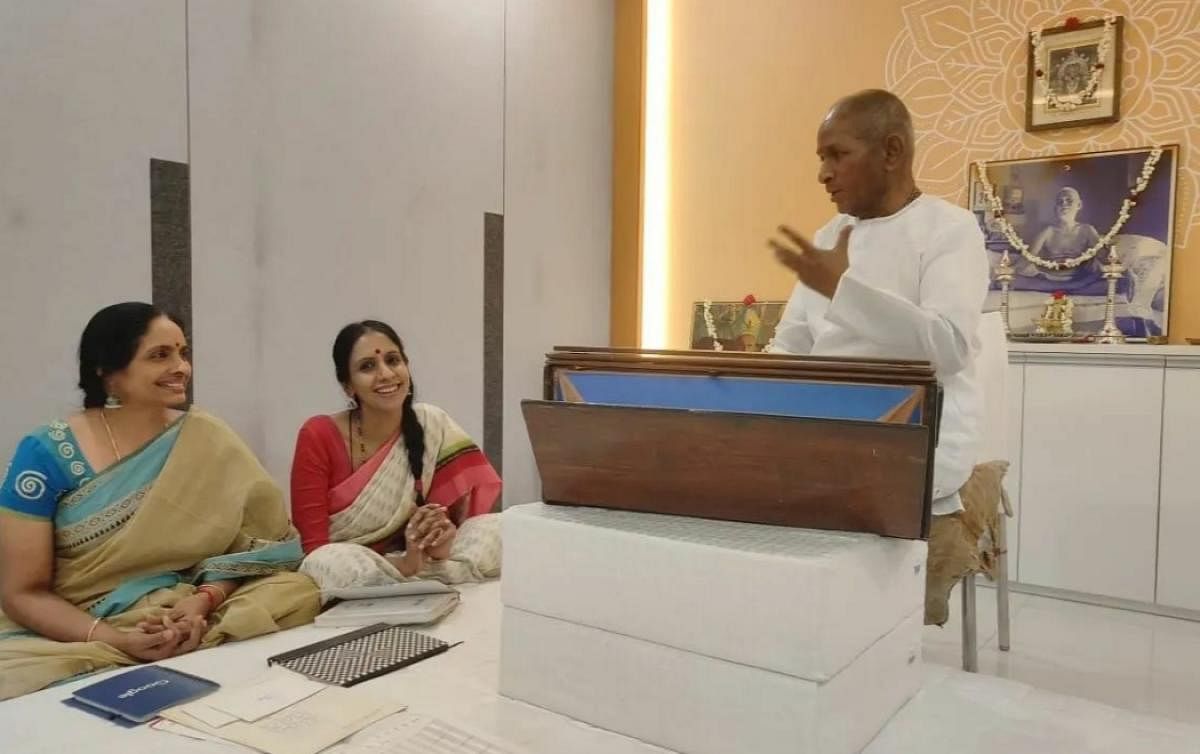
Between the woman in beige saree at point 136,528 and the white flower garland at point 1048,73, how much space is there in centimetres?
350

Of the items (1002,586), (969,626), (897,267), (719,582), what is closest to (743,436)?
(719,582)

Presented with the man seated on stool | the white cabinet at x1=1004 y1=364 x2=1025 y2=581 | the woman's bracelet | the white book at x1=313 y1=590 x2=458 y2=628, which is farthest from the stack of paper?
the white cabinet at x1=1004 y1=364 x2=1025 y2=581

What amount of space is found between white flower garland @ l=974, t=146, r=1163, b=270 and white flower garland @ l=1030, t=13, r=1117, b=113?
0.35 metres

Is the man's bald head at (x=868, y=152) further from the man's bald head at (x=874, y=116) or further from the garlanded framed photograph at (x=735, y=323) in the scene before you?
the garlanded framed photograph at (x=735, y=323)

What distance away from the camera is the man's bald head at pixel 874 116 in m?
1.64

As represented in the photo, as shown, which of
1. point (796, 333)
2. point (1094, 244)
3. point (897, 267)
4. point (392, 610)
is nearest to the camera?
point (392, 610)

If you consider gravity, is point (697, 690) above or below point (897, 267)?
below

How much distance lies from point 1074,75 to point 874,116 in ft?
8.52

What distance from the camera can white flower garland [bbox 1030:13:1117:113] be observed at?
3578mm

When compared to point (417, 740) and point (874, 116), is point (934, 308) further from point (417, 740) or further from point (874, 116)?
point (417, 740)

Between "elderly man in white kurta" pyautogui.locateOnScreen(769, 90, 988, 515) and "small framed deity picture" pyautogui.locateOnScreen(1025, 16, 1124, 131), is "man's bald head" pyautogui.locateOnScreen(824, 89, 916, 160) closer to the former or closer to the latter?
"elderly man in white kurta" pyautogui.locateOnScreen(769, 90, 988, 515)

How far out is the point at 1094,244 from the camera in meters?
3.58

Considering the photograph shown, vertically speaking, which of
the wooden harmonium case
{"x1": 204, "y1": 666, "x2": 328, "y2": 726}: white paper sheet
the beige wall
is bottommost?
{"x1": 204, "y1": 666, "x2": 328, "y2": 726}: white paper sheet

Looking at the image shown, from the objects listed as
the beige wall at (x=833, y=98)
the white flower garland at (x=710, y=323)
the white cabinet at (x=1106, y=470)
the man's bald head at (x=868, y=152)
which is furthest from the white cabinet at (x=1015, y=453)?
the man's bald head at (x=868, y=152)
